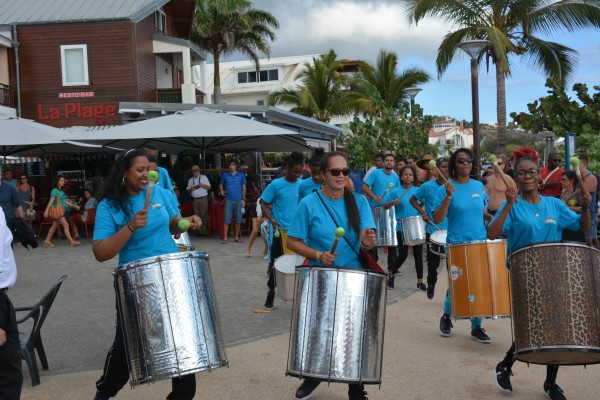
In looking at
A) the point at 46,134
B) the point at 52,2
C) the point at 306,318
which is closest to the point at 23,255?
the point at 46,134

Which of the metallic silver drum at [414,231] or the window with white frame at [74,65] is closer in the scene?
the metallic silver drum at [414,231]

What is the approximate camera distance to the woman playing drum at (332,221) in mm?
4422

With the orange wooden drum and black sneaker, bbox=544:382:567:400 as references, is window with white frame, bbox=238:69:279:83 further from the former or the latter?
black sneaker, bbox=544:382:567:400

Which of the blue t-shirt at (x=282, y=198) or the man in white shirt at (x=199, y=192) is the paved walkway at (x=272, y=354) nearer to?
the blue t-shirt at (x=282, y=198)

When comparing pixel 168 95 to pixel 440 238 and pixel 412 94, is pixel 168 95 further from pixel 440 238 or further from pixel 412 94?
pixel 440 238

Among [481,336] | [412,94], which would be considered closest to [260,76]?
[412,94]

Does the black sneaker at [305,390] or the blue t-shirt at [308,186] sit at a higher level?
the blue t-shirt at [308,186]

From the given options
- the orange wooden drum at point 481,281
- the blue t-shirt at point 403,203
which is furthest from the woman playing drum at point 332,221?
the blue t-shirt at point 403,203

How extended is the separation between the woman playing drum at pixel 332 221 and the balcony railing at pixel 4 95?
20.7m

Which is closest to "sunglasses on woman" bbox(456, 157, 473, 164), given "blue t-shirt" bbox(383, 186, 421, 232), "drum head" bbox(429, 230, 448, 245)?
"drum head" bbox(429, 230, 448, 245)

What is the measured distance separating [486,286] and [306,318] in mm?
2497

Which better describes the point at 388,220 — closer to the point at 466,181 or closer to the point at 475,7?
the point at 466,181

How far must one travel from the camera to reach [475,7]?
66.7ft

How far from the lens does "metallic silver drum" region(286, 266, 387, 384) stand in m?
3.88
